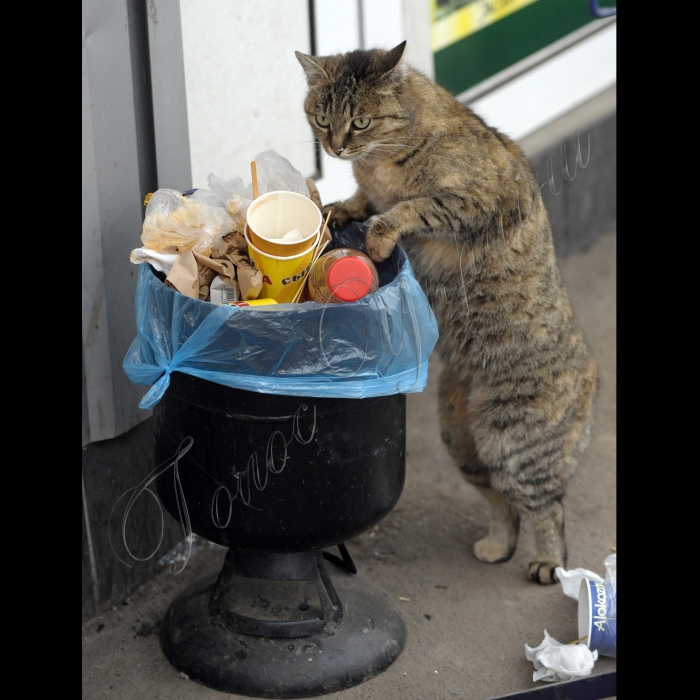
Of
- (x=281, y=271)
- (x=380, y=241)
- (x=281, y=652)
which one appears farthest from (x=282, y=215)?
(x=281, y=652)

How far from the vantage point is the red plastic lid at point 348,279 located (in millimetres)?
2010

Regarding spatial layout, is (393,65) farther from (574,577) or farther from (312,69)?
(574,577)

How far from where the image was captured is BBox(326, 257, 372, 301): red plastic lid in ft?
6.59

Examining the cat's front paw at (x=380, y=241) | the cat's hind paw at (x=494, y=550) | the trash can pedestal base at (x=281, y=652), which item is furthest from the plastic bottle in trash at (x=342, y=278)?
the cat's hind paw at (x=494, y=550)

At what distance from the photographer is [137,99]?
2.53m

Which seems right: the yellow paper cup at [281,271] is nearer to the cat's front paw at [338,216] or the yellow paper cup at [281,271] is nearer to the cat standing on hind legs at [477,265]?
the cat standing on hind legs at [477,265]

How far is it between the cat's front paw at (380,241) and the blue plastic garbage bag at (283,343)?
21 centimetres

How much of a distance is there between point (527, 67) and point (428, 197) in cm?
283

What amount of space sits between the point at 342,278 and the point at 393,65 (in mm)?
697

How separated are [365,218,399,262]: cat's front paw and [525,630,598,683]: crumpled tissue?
4.16ft

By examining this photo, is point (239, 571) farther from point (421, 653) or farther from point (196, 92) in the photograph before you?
point (196, 92)
